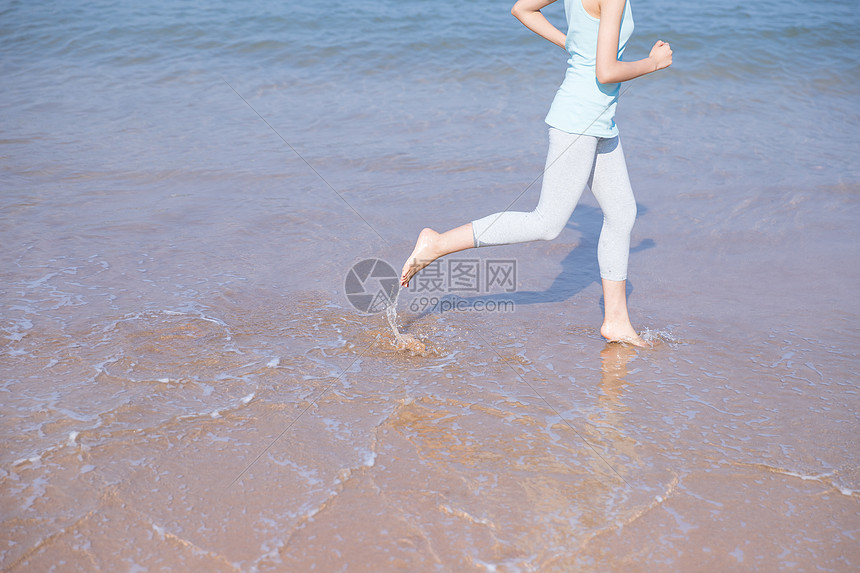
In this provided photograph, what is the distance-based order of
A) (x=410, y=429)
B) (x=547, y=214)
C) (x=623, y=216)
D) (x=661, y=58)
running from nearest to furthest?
(x=410, y=429)
(x=661, y=58)
(x=547, y=214)
(x=623, y=216)

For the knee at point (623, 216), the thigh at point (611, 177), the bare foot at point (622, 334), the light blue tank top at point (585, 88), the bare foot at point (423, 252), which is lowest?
the bare foot at point (622, 334)

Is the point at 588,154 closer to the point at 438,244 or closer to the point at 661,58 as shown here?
the point at 661,58

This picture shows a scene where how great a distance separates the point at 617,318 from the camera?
3.21 metres

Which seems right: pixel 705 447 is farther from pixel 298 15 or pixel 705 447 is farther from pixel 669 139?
pixel 298 15

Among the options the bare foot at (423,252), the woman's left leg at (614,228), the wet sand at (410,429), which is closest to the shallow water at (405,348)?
the wet sand at (410,429)

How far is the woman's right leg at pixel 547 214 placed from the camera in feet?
9.31

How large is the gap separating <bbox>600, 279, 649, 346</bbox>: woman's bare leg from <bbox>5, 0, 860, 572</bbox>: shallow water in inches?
3.0

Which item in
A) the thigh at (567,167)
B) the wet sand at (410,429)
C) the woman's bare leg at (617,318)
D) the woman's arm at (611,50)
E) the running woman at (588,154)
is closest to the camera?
the wet sand at (410,429)

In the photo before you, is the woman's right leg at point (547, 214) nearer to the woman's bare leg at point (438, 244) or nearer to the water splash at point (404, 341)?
the woman's bare leg at point (438, 244)

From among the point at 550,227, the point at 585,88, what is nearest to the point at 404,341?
the point at 550,227

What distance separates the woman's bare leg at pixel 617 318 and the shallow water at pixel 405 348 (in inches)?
3.0

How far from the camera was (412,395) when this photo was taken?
2758 mm

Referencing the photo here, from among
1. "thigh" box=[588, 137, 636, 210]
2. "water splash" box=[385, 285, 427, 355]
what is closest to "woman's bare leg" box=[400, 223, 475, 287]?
"water splash" box=[385, 285, 427, 355]

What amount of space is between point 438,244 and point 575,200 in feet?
2.14
